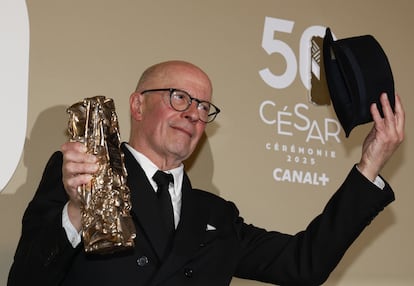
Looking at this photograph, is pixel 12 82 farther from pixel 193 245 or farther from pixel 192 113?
pixel 193 245

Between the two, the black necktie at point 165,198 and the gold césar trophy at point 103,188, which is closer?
Result: the gold césar trophy at point 103,188

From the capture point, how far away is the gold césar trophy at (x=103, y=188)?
1.54 m

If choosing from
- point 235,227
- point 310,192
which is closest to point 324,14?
point 310,192

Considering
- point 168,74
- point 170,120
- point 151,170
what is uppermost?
point 168,74

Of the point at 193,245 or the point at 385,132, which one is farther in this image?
the point at 193,245

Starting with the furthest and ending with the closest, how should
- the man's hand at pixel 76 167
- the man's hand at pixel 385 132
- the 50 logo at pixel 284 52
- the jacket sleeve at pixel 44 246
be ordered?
the 50 logo at pixel 284 52, the man's hand at pixel 385 132, the jacket sleeve at pixel 44 246, the man's hand at pixel 76 167

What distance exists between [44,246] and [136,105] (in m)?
0.65

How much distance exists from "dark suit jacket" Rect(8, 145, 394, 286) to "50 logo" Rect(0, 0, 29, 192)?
0.88 ft

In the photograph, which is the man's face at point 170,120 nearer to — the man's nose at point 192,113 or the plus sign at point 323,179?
the man's nose at point 192,113

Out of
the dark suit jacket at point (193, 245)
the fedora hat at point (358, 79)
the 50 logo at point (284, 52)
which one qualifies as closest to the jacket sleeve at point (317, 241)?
the dark suit jacket at point (193, 245)

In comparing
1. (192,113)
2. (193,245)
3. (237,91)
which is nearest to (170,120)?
(192,113)

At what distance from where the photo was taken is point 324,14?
110 inches

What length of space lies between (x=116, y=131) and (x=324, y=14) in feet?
4.38

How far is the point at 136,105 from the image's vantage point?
223 cm
